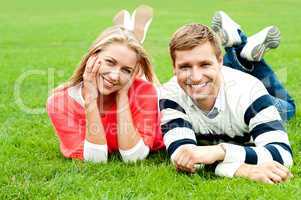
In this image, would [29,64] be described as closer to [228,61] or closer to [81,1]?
[228,61]

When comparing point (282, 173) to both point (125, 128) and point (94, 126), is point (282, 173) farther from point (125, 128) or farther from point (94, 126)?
point (94, 126)

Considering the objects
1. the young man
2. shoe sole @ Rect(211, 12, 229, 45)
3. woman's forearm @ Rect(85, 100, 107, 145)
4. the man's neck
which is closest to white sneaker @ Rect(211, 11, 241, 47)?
shoe sole @ Rect(211, 12, 229, 45)

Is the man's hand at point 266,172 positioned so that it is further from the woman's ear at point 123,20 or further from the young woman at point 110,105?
the woman's ear at point 123,20

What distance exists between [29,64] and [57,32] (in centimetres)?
695

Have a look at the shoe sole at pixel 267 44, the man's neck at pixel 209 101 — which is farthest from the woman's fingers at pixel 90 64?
the shoe sole at pixel 267 44

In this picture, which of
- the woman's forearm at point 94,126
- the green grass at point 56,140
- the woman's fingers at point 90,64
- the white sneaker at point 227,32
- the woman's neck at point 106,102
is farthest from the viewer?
the white sneaker at point 227,32

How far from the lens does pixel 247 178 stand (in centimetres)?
380

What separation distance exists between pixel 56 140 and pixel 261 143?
1.94 meters

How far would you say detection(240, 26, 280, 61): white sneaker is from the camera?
5341 mm

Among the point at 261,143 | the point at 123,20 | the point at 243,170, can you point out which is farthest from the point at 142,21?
the point at 243,170

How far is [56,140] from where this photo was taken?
5.18m

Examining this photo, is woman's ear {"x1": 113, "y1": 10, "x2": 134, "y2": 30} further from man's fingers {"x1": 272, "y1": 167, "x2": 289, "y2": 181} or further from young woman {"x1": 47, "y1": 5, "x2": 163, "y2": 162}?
man's fingers {"x1": 272, "y1": 167, "x2": 289, "y2": 181}

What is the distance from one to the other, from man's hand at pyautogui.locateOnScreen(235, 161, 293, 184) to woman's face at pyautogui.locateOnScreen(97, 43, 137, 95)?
1128 millimetres

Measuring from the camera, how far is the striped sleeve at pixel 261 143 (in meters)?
3.92
